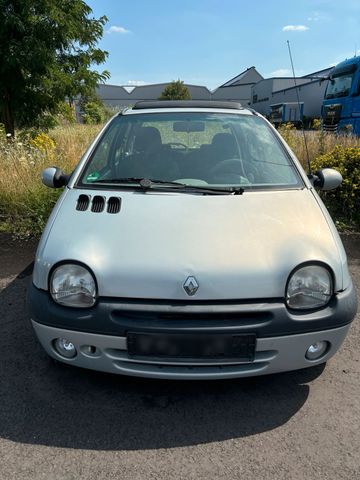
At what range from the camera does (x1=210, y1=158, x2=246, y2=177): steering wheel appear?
10.7 ft

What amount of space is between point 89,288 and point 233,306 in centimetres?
77

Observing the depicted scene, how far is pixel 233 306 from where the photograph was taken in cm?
219

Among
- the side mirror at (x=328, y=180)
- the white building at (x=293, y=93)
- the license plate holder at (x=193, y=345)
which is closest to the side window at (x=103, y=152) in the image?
the license plate holder at (x=193, y=345)

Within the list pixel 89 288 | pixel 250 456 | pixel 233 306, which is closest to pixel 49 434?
pixel 89 288

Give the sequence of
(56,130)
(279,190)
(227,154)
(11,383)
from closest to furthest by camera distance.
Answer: (11,383), (279,190), (227,154), (56,130)

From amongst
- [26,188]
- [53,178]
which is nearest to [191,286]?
[53,178]

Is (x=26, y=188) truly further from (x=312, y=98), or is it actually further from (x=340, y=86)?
(x=312, y=98)

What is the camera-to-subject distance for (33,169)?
654 cm

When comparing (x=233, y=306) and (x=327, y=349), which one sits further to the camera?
(x=327, y=349)

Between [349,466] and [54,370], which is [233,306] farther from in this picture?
[54,370]

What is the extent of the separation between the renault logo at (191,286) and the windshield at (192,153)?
103 centimetres

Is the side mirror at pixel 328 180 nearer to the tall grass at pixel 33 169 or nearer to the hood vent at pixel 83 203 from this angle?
the hood vent at pixel 83 203

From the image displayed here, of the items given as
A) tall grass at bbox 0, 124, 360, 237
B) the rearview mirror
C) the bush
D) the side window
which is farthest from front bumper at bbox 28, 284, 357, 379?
the bush

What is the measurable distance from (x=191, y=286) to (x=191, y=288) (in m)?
0.01
